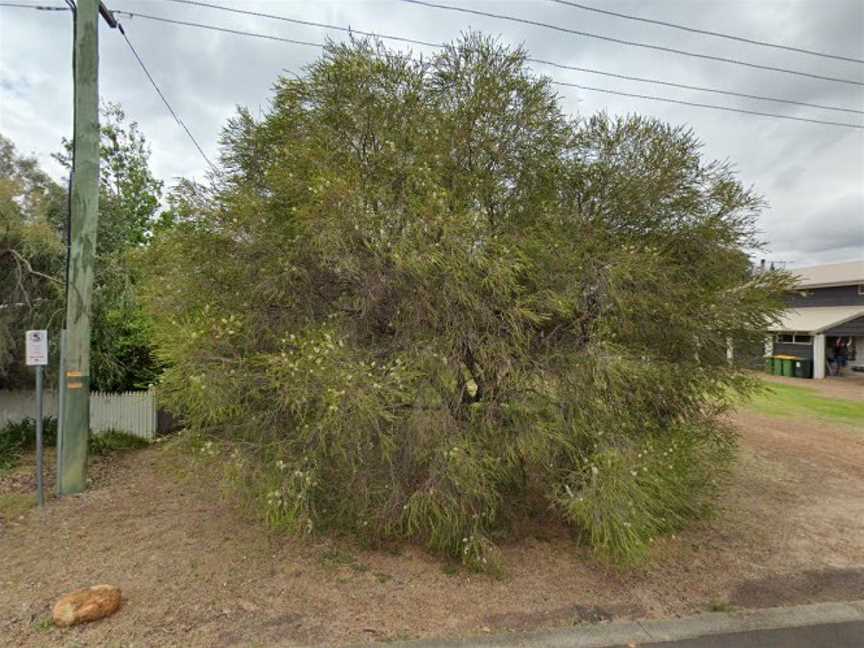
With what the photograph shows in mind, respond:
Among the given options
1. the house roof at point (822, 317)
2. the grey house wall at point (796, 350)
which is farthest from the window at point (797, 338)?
the house roof at point (822, 317)

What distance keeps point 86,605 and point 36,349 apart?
330 centimetres

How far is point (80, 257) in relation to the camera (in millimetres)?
5680

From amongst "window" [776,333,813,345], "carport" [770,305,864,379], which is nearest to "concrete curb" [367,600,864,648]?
"carport" [770,305,864,379]

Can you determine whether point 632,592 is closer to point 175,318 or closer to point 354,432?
point 354,432

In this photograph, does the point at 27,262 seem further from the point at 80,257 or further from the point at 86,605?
the point at 86,605

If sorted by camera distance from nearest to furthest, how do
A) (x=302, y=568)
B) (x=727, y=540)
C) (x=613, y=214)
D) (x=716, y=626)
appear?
(x=716, y=626), (x=302, y=568), (x=613, y=214), (x=727, y=540)

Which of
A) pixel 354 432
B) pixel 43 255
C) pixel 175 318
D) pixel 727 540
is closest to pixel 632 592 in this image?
pixel 727 540

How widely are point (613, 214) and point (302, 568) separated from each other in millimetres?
4303

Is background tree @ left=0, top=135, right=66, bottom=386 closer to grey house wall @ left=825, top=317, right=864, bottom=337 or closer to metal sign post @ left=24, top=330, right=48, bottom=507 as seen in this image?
metal sign post @ left=24, top=330, right=48, bottom=507

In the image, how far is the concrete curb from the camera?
3084mm

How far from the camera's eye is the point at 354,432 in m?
3.42

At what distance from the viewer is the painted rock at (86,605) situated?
3.07 metres

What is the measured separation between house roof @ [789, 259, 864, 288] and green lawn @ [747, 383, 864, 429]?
25.7ft

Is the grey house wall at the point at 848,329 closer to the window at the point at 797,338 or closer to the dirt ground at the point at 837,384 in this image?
the window at the point at 797,338
